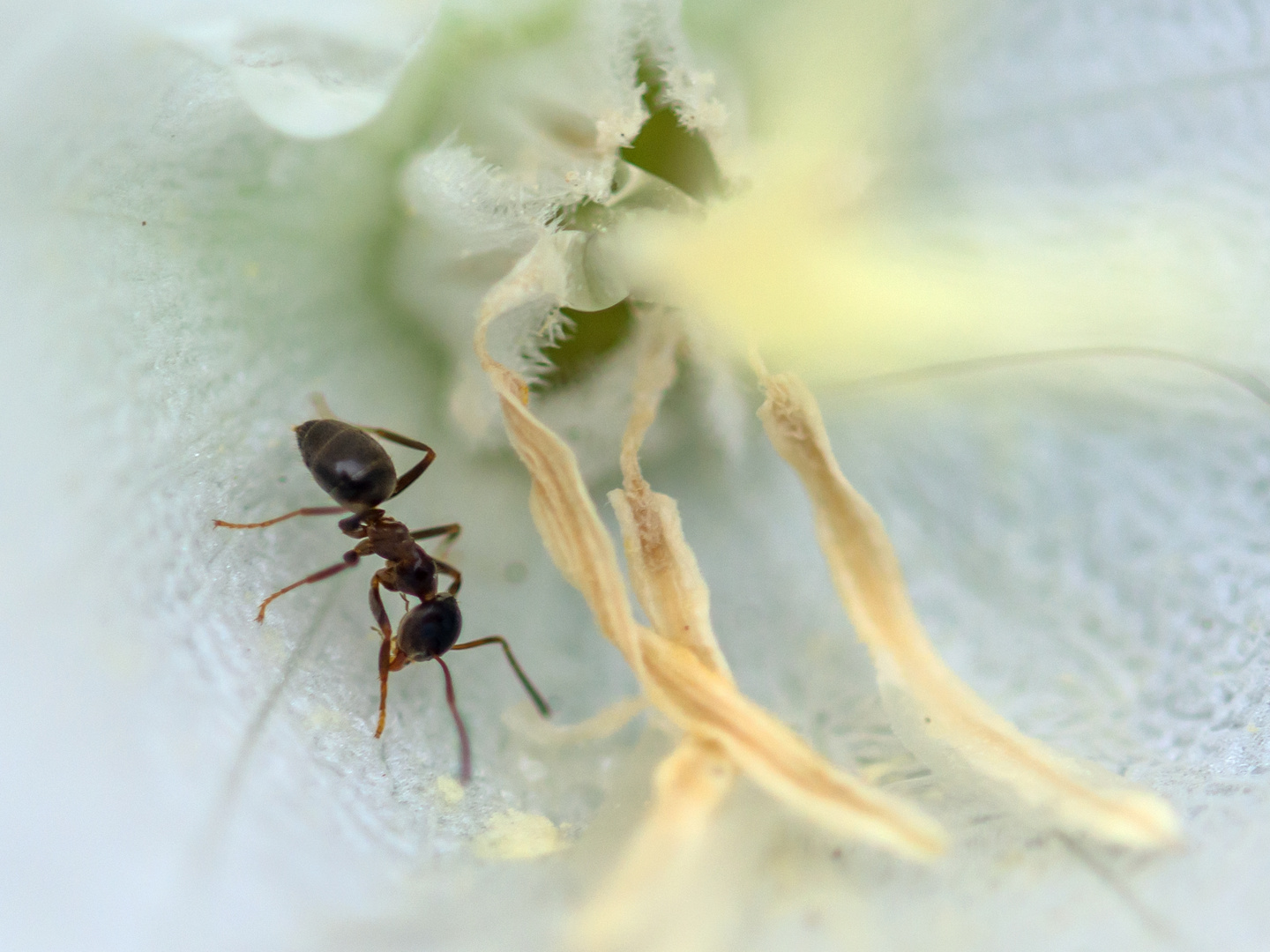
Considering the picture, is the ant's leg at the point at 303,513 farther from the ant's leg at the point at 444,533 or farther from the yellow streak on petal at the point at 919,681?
the yellow streak on petal at the point at 919,681

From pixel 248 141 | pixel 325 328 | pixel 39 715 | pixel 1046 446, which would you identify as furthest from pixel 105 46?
pixel 1046 446

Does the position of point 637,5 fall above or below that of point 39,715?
above

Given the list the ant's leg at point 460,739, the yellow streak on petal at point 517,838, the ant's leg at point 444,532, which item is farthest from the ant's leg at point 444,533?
the yellow streak on petal at point 517,838

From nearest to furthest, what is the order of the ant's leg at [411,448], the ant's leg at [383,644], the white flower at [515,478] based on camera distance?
the white flower at [515,478] < the ant's leg at [383,644] < the ant's leg at [411,448]

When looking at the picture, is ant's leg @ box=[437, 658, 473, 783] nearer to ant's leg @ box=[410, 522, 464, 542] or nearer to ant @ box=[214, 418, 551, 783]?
ant @ box=[214, 418, 551, 783]

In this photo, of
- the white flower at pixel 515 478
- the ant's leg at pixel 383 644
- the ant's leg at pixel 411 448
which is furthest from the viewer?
the ant's leg at pixel 411 448

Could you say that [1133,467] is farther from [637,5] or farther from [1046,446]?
[637,5]

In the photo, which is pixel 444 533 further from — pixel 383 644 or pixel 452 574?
pixel 383 644

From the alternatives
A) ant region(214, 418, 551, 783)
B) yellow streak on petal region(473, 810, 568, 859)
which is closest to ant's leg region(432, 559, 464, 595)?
ant region(214, 418, 551, 783)
